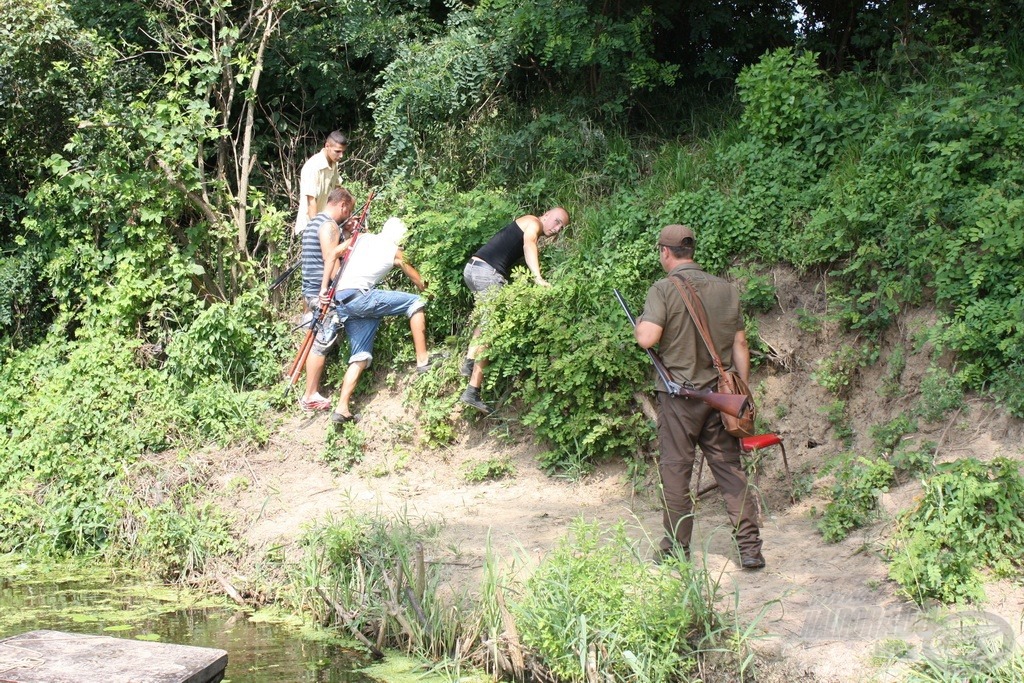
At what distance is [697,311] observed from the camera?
6.16 meters

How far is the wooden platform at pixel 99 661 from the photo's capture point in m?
4.40

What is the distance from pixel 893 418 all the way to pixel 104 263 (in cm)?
772

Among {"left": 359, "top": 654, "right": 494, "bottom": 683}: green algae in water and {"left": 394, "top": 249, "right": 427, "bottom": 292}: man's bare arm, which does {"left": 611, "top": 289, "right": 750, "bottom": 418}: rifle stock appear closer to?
{"left": 359, "top": 654, "right": 494, "bottom": 683}: green algae in water

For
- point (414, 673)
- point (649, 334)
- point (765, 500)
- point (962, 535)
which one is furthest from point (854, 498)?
point (414, 673)

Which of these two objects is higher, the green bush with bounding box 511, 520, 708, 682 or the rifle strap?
the rifle strap

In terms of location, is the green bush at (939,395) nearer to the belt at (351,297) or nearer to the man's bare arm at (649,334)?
the man's bare arm at (649,334)

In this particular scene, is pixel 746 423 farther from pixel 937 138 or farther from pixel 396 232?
pixel 396 232

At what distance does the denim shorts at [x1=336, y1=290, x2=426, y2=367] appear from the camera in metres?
9.27

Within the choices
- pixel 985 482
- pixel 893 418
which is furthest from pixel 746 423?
pixel 893 418

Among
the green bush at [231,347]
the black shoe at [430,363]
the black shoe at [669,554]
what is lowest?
the black shoe at [669,554]

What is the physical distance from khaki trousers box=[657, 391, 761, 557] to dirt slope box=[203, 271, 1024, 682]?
193 millimetres

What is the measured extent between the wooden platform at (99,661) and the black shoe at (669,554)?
8.12 feet

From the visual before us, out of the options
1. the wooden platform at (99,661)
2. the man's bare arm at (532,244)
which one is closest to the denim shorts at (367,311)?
the man's bare arm at (532,244)

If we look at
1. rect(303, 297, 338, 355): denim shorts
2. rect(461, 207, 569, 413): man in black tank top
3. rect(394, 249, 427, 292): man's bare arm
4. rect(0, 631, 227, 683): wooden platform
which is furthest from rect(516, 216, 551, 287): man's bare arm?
rect(0, 631, 227, 683): wooden platform
